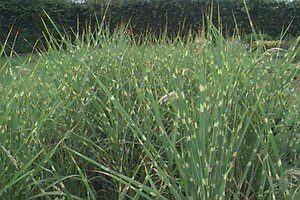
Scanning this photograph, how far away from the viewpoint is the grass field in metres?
1.66

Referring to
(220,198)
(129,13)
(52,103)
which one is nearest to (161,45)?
(52,103)

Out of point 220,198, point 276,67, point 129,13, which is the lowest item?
point 129,13

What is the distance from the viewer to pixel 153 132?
6.34 ft

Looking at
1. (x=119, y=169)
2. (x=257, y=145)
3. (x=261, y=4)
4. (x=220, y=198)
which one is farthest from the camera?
(x=261, y=4)

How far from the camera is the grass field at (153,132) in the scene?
5.45 feet

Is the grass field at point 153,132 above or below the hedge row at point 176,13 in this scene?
above

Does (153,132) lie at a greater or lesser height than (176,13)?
greater

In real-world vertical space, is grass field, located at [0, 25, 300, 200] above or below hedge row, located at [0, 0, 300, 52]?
above

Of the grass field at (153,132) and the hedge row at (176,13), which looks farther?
the hedge row at (176,13)

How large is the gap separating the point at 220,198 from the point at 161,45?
2.34 metres

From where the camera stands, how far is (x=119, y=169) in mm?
2094

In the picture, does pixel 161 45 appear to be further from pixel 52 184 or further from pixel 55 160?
pixel 52 184

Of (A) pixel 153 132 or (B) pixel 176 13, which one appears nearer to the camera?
(A) pixel 153 132

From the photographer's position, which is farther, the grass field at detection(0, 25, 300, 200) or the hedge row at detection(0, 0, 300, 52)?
the hedge row at detection(0, 0, 300, 52)
